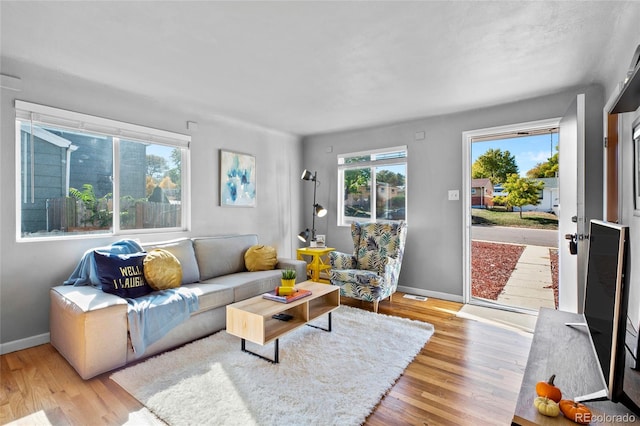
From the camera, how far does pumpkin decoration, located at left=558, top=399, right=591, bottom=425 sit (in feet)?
2.71

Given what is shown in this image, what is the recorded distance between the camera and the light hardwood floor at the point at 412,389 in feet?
5.68

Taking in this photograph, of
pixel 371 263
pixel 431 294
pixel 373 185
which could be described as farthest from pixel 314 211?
pixel 431 294

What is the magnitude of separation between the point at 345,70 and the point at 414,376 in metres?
2.44

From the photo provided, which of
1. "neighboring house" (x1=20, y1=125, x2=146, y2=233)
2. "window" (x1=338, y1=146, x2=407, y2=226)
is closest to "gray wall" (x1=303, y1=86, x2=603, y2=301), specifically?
"window" (x1=338, y1=146, x2=407, y2=226)

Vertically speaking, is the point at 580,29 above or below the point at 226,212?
above

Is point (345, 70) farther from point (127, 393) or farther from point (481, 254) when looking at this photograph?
point (481, 254)

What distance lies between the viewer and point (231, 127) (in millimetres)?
4160

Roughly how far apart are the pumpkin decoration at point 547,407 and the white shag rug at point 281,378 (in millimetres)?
1058

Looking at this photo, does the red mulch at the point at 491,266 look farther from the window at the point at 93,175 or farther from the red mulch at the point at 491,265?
the window at the point at 93,175

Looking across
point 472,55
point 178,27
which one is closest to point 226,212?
point 178,27

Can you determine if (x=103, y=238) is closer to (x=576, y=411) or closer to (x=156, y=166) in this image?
(x=156, y=166)

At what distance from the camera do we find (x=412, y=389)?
200 centimetres

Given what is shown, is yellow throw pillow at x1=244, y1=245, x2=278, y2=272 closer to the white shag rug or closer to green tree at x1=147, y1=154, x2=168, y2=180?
the white shag rug

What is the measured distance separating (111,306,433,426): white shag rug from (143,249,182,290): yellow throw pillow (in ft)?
1.88
